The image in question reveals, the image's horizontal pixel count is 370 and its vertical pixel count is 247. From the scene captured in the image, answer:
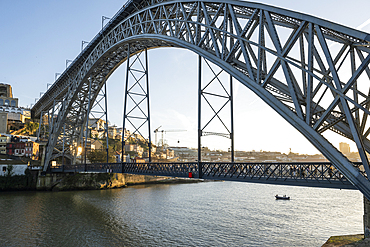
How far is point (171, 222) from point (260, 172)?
480 inches

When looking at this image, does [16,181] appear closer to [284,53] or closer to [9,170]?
[9,170]

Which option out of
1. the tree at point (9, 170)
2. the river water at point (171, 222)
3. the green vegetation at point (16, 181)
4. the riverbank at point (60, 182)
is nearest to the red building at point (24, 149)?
the tree at point (9, 170)

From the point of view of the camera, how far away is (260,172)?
566 inches

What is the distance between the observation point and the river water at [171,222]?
740 inches

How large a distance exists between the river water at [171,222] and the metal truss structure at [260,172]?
4587 millimetres

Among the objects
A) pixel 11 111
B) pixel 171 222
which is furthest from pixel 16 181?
pixel 11 111

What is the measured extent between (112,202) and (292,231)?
21657 millimetres

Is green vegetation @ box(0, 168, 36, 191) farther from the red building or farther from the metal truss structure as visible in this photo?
the metal truss structure

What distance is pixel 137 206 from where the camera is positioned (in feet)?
103

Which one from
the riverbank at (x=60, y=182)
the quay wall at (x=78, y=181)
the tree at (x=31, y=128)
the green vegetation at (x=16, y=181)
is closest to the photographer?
the green vegetation at (x=16, y=181)

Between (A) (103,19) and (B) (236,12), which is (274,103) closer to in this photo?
(B) (236,12)

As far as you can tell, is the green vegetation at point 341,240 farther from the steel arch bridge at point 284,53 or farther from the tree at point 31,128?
the tree at point 31,128

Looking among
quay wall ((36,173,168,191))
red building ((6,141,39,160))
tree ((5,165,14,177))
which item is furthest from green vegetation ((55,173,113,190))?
red building ((6,141,39,160))

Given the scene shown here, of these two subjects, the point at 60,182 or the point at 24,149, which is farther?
the point at 24,149
